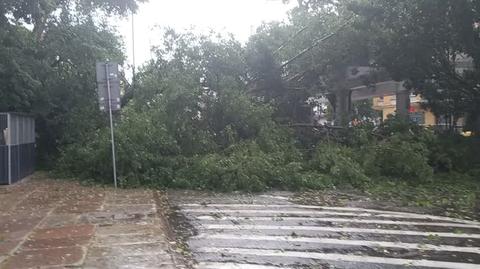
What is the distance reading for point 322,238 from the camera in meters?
8.46

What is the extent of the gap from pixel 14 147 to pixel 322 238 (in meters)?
10.8

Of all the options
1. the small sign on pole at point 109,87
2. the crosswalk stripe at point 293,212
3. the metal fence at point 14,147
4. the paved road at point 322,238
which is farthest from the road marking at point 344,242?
the metal fence at point 14,147

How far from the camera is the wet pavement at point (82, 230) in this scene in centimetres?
678

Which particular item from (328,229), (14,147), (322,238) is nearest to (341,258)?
(322,238)

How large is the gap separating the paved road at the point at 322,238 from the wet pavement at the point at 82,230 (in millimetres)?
662

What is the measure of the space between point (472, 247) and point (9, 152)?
12.3 meters

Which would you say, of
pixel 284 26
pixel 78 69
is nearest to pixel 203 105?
pixel 78 69

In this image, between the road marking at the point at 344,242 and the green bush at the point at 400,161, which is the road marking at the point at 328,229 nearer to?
the road marking at the point at 344,242

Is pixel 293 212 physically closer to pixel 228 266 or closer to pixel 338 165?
pixel 228 266

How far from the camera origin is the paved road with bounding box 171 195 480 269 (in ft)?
23.1

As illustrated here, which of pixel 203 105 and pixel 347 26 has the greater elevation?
pixel 347 26

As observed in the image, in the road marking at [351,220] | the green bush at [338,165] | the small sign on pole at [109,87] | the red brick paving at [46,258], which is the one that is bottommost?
the road marking at [351,220]

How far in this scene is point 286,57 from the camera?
27594 mm

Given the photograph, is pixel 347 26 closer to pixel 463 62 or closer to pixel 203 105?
pixel 463 62
